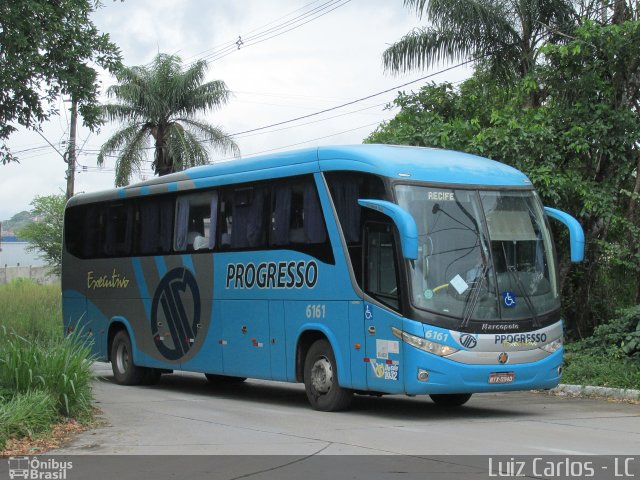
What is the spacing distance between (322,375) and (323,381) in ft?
0.28

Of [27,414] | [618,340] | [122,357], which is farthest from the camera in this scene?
[122,357]

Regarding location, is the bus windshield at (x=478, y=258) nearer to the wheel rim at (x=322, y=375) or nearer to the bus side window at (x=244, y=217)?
the wheel rim at (x=322, y=375)

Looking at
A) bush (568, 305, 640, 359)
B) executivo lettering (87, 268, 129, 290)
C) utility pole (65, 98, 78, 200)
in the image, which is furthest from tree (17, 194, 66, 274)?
bush (568, 305, 640, 359)

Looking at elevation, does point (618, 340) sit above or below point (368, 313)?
below

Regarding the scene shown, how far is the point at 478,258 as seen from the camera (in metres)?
12.9

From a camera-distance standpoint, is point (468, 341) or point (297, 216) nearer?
point (468, 341)

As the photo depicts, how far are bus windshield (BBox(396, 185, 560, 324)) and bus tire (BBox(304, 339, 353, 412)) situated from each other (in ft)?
6.58

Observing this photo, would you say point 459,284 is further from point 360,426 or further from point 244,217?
point 244,217

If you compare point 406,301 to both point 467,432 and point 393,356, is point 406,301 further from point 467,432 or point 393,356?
→ point 467,432

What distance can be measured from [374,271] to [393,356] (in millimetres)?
1176

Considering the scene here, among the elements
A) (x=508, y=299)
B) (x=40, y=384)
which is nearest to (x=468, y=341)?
(x=508, y=299)

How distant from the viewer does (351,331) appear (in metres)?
13.4

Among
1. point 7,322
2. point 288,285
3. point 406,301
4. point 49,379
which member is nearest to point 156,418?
point 49,379

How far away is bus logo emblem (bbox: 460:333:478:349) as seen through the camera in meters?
12.5
